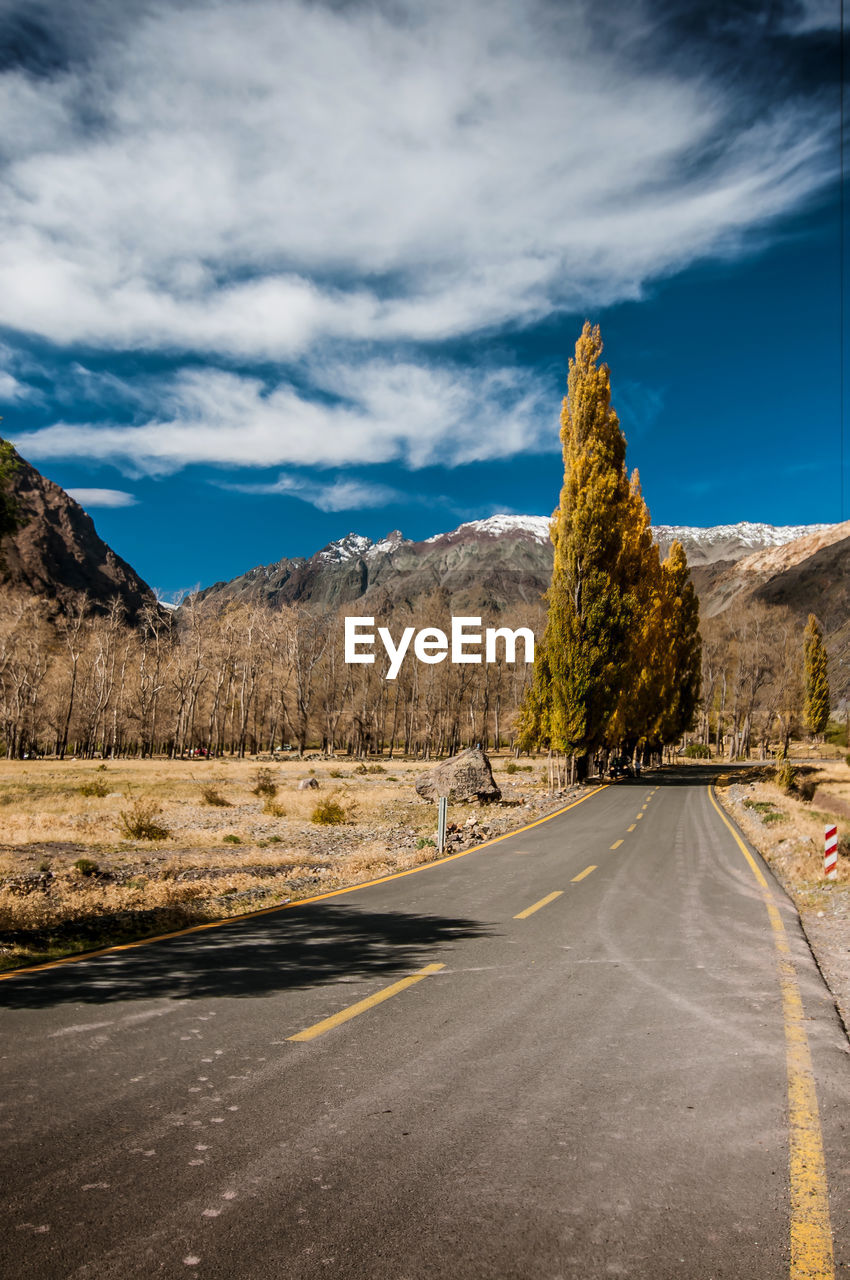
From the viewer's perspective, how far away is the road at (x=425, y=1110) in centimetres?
279

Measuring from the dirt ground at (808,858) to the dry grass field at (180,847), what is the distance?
650 centimetres

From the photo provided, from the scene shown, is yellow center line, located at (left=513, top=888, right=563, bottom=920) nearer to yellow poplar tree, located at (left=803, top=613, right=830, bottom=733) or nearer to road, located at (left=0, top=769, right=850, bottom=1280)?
road, located at (left=0, top=769, right=850, bottom=1280)

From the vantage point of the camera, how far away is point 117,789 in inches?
1417

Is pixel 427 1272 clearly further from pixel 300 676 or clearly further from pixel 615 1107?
pixel 300 676

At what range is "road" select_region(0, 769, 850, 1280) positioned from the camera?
110 inches

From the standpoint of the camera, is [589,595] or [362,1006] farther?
[589,595]

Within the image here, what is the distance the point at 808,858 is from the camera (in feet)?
44.8

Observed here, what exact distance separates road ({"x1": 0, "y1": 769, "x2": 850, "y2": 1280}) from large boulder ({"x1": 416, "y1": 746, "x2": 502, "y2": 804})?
19.4m

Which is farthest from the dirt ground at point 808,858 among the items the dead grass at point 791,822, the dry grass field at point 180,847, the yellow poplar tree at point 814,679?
the yellow poplar tree at point 814,679

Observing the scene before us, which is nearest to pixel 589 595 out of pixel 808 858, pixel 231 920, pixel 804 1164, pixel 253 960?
pixel 808 858

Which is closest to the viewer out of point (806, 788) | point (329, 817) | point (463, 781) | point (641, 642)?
Result: point (329, 817)

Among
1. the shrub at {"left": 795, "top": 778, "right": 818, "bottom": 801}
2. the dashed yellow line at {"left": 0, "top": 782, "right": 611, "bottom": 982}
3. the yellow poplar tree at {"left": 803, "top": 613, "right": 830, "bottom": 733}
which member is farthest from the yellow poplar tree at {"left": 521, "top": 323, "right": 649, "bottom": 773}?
the yellow poplar tree at {"left": 803, "top": 613, "right": 830, "bottom": 733}

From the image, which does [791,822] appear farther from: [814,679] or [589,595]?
[814,679]

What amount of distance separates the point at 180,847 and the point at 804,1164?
57.1ft
